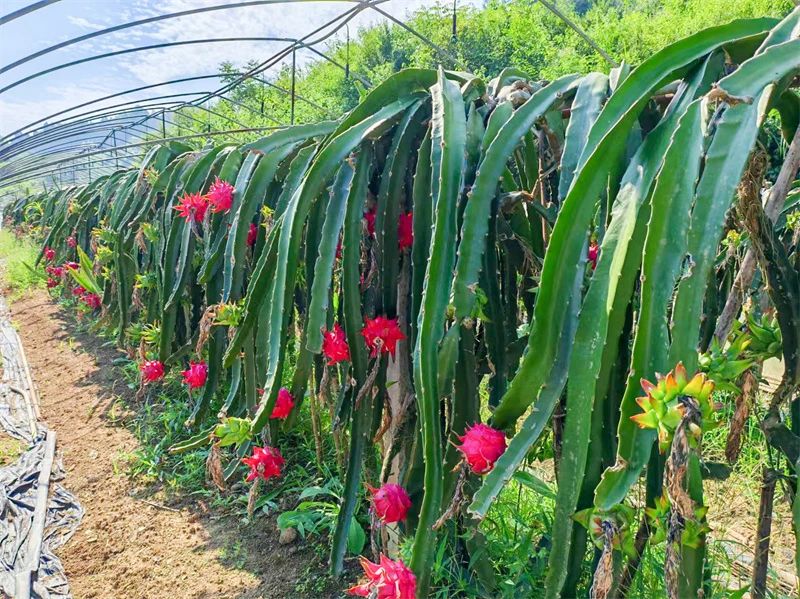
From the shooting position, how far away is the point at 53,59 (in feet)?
15.3

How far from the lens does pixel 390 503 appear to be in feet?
3.41

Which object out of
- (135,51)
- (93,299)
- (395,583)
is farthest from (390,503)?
(135,51)

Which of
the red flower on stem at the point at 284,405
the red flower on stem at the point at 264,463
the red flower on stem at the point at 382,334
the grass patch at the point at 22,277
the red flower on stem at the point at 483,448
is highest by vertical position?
the red flower on stem at the point at 382,334

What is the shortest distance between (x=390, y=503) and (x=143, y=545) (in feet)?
3.79

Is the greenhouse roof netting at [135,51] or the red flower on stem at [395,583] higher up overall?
the greenhouse roof netting at [135,51]

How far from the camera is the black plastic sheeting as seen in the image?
1679mm

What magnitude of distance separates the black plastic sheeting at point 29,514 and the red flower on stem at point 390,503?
3.62 ft

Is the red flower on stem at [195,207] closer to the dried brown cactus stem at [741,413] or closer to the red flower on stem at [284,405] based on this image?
the red flower on stem at [284,405]

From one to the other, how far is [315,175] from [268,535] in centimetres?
121

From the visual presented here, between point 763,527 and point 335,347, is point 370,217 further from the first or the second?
point 763,527

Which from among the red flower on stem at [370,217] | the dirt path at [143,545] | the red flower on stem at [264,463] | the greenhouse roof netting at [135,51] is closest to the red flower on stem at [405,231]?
the red flower on stem at [370,217]

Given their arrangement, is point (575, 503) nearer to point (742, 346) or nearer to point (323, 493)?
point (742, 346)

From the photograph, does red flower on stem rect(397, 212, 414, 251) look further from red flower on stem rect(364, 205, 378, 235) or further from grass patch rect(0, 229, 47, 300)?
grass patch rect(0, 229, 47, 300)

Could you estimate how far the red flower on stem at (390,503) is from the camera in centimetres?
104
